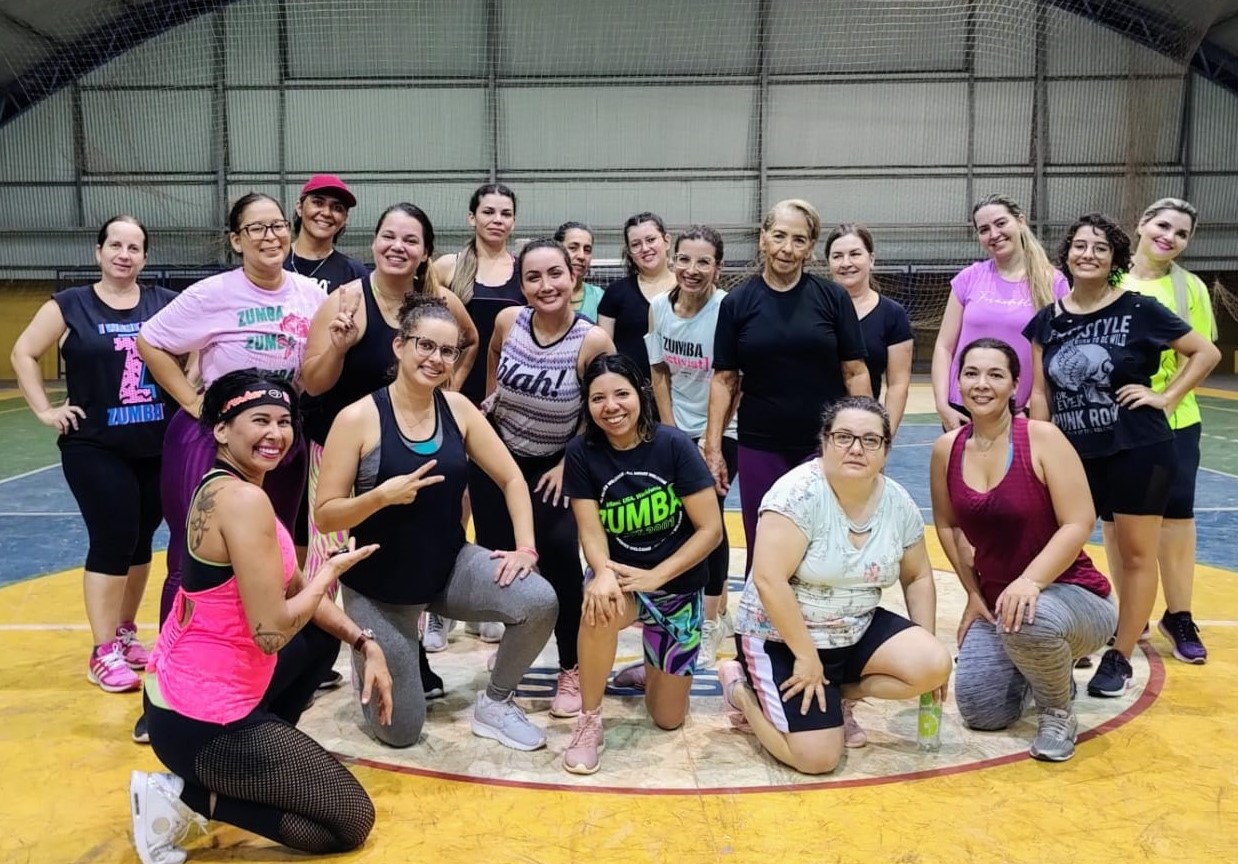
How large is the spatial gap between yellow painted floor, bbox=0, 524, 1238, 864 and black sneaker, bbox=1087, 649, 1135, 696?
0.10 m

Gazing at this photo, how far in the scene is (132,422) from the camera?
4324 mm

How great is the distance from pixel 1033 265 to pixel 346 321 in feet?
9.85

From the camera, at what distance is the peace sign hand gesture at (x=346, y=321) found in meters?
3.88

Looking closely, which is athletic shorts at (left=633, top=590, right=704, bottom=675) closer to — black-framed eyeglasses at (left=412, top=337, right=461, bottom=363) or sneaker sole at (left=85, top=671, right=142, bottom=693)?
black-framed eyeglasses at (left=412, top=337, right=461, bottom=363)

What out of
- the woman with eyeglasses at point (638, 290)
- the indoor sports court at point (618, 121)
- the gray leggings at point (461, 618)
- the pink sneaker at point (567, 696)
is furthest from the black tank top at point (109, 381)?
the indoor sports court at point (618, 121)

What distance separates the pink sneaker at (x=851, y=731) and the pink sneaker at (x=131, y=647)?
2.92 meters

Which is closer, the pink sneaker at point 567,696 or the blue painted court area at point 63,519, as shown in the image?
→ the pink sneaker at point 567,696

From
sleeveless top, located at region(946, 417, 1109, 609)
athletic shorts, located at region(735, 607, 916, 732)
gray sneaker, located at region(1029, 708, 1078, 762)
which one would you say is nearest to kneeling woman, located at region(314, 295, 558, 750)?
athletic shorts, located at region(735, 607, 916, 732)

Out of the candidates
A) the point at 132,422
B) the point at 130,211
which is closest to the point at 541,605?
the point at 132,422

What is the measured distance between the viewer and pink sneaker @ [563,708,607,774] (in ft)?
11.6

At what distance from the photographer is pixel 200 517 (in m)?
2.90

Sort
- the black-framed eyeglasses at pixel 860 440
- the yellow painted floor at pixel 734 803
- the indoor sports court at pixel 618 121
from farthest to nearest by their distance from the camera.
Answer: the indoor sports court at pixel 618 121 < the black-framed eyeglasses at pixel 860 440 < the yellow painted floor at pixel 734 803

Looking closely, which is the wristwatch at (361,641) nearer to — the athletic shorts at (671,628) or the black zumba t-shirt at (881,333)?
the athletic shorts at (671,628)

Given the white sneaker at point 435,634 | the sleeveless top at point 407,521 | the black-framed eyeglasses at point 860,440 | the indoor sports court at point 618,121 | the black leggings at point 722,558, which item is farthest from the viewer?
the indoor sports court at point 618,121
